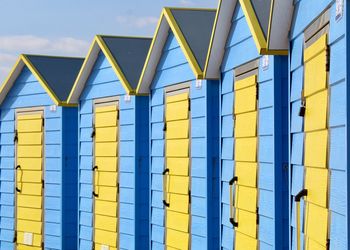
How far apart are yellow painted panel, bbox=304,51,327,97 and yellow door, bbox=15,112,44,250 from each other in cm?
728

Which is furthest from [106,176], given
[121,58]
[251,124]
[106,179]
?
[251,124]

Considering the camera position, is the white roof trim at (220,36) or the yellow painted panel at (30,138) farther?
the yellow painted panel at (30,138)

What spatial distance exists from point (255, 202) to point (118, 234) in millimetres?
3940

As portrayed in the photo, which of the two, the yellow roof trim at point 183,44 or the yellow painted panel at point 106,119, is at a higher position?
the yellow roof trim at point 183,44

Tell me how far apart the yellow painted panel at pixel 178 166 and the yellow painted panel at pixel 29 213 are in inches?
159

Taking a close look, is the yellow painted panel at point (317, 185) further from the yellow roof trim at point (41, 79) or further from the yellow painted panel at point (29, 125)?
the yellow painted panel at point (29, 125)

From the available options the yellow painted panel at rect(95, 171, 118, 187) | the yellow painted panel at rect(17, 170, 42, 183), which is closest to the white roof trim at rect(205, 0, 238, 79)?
the yellow painted panel at rect(95, 171, 118, 187)

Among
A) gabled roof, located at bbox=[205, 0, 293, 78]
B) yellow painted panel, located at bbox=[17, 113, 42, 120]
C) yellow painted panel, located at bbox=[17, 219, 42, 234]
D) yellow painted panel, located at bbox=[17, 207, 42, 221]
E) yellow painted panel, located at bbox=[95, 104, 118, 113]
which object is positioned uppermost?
gabled roof, located at bbox=[205, 0, 293, 78]

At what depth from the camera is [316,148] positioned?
450cm

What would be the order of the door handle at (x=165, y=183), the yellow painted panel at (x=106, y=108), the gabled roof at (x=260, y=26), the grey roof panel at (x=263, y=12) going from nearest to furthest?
the gabled roof at (x=260, y=26), the grey roof panel at (x=263, y=12), the door handle at (x=165, y=183), the yellow painted panel at (x=106, y=108)

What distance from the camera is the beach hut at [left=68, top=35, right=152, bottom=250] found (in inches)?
361

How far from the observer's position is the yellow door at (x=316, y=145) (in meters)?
4.28

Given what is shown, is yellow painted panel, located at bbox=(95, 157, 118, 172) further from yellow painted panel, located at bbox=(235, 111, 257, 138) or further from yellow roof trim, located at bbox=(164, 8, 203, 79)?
yellow painted panel, located at bbox=(235, 111, 257, 138)

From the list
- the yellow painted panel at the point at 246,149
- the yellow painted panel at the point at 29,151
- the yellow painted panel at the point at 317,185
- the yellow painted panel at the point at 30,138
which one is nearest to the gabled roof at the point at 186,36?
the yellow painted panel at the point at 246,149
